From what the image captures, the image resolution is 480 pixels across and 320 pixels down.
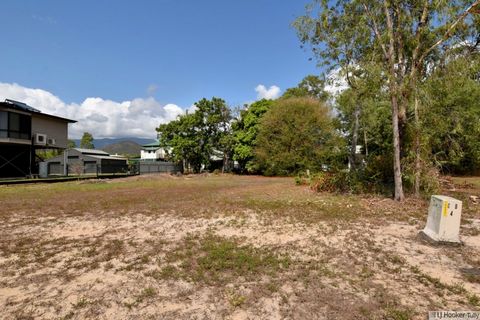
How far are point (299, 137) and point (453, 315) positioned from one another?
72.5 feet

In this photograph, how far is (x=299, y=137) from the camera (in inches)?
958

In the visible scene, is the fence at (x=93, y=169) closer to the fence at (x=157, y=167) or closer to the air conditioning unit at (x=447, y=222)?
the fence at (x=157, y=167)

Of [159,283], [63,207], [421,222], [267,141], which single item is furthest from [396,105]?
[267,141]

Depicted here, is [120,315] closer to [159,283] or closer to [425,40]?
[159,283]

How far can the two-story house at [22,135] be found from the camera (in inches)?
731

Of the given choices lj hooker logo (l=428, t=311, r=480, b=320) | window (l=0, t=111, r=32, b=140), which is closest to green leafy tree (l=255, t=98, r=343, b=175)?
window (l=0, t=111, r=32, b=140)

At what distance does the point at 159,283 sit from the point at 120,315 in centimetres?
70

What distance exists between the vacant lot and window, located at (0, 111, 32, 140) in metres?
Answer: 15.1

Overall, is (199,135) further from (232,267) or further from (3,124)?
(232,267)

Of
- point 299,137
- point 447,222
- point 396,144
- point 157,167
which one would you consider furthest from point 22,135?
point 447,222

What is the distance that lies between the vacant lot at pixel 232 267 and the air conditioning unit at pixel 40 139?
16110 mm

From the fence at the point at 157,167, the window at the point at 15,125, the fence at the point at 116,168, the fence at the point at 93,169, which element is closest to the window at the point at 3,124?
the window at the point at 15,125

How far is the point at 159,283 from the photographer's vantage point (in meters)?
3.43

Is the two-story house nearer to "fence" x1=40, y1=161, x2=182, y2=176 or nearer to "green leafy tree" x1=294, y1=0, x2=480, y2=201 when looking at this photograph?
"fence" x1=40, y1=161, x2=182, y2=176
